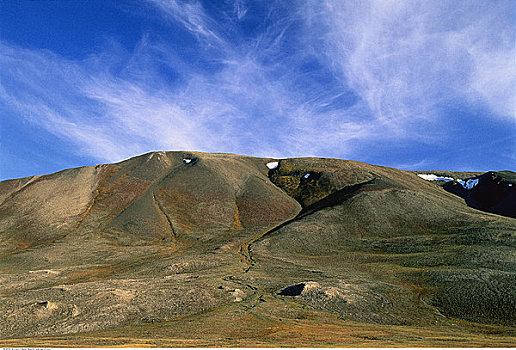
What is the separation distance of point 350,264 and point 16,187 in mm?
119244

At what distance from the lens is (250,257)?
61781 mm

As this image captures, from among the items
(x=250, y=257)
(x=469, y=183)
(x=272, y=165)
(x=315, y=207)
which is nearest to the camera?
(x=250, y=257)

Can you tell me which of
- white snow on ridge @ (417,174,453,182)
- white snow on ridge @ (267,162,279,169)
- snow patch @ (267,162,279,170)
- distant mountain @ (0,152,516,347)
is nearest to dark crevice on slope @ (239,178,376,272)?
distant mountain @ (0,152,516,347)

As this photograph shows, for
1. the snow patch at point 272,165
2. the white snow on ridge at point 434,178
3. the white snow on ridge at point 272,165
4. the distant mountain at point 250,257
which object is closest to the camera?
the distant mountain at point 250,257

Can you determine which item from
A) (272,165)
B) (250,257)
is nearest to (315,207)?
(250,257)

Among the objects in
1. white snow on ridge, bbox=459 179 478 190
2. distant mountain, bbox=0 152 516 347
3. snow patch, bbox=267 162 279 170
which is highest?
snow patch, bbox=267 162 279 170

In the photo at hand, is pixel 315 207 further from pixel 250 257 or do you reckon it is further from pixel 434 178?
pixel 434 178

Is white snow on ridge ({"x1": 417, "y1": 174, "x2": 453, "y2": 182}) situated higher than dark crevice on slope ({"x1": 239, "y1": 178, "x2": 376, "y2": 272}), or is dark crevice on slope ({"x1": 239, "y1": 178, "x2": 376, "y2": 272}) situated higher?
white snow on ridge ({"x1": 417, "y1": 174, "x2": 453, "y2": 182})

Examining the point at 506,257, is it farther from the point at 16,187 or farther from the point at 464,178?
the point at 16,187

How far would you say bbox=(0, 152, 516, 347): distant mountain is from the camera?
24.7 meters

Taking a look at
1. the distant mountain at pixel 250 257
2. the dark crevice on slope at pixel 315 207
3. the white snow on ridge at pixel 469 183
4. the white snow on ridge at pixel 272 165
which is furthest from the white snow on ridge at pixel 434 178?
the white snow on ridge at pixel 272 165

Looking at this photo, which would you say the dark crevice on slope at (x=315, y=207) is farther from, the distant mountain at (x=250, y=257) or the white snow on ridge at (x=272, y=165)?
the white snow on ridge at (x=272, y=165)

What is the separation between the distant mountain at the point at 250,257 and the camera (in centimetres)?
2467

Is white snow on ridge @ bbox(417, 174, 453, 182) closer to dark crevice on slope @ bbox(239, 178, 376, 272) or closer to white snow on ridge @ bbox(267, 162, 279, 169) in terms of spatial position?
dark crevice on slope @ bbox(239, 178, 376, 272)
